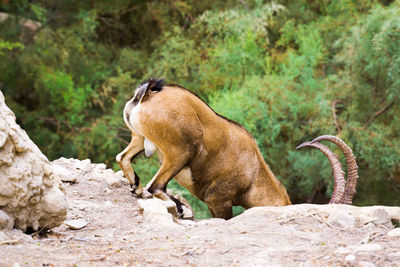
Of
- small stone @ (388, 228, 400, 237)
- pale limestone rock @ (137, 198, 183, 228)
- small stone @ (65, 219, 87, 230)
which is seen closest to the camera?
small stone @ (388, 228, 400, 237)

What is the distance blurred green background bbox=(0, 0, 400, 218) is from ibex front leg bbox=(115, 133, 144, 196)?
2468 mm

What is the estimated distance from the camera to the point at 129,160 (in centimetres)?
616

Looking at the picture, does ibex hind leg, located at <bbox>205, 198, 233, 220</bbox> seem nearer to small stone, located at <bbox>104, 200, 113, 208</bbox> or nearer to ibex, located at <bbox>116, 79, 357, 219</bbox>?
ibex, located at <bbox>116, 79, 357, 219</bbox>

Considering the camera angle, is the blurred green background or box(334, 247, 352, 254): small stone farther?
the blurred green background

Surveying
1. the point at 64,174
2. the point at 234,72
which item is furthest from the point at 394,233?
the point at 234,72

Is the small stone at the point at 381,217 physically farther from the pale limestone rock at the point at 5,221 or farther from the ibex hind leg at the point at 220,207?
the pale limestone rock at the point at 5,221

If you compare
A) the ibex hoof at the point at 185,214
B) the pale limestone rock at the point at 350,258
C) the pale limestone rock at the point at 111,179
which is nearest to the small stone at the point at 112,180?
the pale limestone rock at the point at 111,179

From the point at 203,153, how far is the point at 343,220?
2.13 m

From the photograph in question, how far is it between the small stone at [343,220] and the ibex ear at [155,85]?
8.12 feet

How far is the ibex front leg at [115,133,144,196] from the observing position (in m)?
6.07

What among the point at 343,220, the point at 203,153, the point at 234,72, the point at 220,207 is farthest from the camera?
the point at 234,72

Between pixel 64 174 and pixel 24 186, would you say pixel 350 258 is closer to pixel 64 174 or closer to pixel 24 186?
pixel 24 186

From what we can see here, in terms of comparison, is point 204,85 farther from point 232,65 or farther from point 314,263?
point 314,263

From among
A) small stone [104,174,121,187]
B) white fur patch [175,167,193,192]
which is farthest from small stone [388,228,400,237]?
small stone [104,174,121,187]
